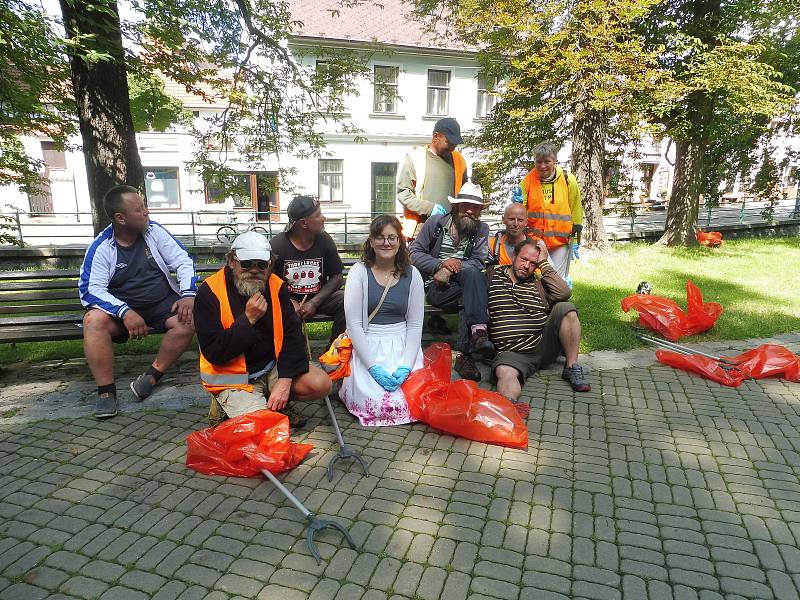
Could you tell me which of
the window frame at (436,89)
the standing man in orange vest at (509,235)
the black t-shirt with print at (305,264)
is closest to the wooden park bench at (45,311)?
the black t-shirt with print at (305,264)

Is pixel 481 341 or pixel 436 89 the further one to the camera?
pixel 436 89

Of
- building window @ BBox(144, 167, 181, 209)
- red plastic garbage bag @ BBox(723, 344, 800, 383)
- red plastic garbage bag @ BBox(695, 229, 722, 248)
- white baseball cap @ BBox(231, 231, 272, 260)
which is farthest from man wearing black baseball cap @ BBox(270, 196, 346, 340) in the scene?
building window @ BBox(144, 167, 181, 209)

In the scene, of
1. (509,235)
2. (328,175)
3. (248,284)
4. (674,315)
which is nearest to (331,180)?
(328,175)

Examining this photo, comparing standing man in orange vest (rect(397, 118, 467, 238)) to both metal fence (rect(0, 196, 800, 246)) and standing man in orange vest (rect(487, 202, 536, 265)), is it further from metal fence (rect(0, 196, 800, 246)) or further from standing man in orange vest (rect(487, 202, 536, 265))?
metal fence (rect(0, 196, 800, 246))

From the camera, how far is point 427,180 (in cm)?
521

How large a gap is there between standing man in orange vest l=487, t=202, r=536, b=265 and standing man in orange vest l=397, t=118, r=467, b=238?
682 millimetres

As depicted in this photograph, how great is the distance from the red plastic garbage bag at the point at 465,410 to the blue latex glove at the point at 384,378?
0.10 metres

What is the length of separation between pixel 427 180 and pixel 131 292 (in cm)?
278

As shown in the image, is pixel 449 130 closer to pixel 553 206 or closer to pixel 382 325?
pixel 553 206

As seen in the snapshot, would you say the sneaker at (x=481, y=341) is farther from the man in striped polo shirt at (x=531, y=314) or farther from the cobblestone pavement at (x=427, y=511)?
the cobblestone pavement at (x=427, y=511)

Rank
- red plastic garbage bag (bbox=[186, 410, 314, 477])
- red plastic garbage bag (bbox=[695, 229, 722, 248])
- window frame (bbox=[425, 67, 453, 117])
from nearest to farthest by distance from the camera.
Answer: red plastic garbage bag (bbox=[186, 410, 314, 477])
red plastic garbage bag (bbox=[695, 229, 722, 248])
window frame (bbox=[425, 67, 453, 117])

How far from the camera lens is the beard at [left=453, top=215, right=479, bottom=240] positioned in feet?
15.4

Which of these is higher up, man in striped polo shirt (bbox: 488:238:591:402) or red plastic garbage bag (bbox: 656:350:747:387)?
man in striped polo shirt (bbox: 488:238:591:402)

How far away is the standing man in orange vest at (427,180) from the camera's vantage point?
5133 mm
